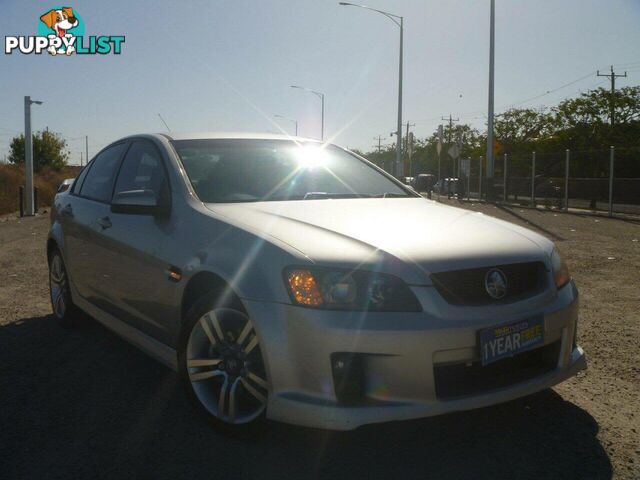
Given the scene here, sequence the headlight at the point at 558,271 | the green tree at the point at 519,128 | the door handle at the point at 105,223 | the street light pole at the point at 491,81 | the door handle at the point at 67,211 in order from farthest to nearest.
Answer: the green tree at the point at 519,128 → the street light pole at the point at 491,81 → the door handle at the point at 67,211 → the door handle at the point at 105,223 → the headlight at the point at 558,271

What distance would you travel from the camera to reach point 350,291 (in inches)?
105

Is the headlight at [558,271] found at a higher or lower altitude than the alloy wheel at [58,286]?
higher

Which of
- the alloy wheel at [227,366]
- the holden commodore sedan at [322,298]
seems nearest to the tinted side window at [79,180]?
the holden commodore sedan at [322,298]

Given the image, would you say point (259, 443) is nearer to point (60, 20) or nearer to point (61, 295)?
point (61, 295)

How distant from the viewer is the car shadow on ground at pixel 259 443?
2721mm

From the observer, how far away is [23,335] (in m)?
5.03

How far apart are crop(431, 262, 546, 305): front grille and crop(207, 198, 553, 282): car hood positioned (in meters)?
0.03

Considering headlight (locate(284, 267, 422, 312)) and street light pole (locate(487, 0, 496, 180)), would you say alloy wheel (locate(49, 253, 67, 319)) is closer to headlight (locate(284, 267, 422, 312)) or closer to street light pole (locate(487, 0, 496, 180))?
headlight (locate(284, 267, 422, 312))

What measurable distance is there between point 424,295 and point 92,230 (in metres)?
2.65

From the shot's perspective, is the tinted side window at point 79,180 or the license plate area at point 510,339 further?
the tinted side window at point 79,180

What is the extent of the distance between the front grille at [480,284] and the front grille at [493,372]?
0.84 feet

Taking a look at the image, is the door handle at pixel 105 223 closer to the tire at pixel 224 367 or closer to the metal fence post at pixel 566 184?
the tire at pixel 224 367

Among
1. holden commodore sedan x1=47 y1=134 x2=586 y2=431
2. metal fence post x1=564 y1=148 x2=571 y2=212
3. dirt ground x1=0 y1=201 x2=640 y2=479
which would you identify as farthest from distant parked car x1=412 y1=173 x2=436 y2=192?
metal fence post x1=564 y1=148 x2=571 y2=212

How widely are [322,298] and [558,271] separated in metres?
1.24
